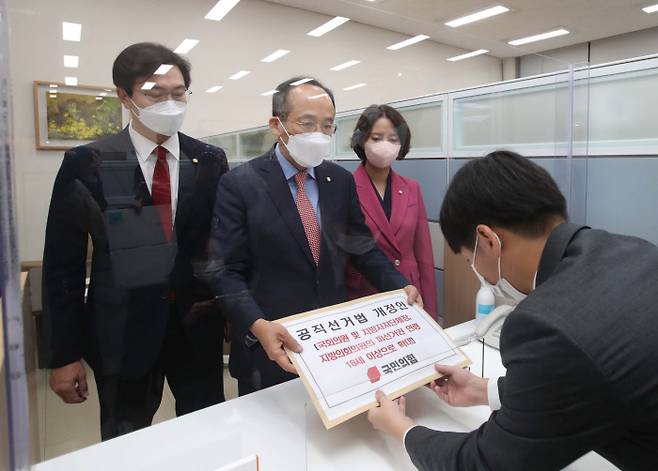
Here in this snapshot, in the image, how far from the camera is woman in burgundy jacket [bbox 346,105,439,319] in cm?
145

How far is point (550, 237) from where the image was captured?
30.2 inches

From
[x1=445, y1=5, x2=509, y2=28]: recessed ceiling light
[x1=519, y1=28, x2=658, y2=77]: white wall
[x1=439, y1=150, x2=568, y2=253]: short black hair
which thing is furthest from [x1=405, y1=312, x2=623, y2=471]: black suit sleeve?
[x1=519, y1=28, x2=658, y2=77]: white wall

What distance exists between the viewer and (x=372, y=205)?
1.44 m

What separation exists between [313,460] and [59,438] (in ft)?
1.87

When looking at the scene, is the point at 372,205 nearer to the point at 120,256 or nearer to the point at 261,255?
the point at 261,255

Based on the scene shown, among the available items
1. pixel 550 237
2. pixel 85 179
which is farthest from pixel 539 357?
pixel 85 179

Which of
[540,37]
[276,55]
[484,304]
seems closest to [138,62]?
[276,55]

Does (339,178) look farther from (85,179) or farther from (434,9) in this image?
(434,9)

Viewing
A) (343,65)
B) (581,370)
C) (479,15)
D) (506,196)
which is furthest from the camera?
(479,15)

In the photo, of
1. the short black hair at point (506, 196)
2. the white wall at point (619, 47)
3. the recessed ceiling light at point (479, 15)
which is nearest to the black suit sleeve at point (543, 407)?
the short black hair at point (506, 196)

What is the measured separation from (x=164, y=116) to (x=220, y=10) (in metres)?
0.31

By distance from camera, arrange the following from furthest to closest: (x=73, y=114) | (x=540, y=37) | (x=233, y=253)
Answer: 1. (x=540, y=37)
2. (x=233, y=253)
3. (x=73, y=114)

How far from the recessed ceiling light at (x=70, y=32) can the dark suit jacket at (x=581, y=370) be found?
0.95 metres

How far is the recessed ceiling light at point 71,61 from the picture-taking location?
868mm
